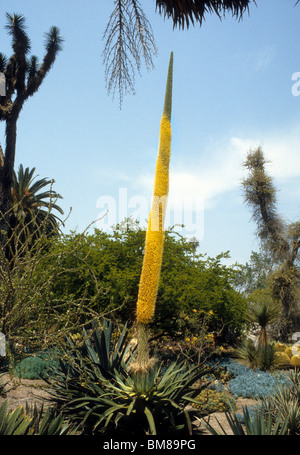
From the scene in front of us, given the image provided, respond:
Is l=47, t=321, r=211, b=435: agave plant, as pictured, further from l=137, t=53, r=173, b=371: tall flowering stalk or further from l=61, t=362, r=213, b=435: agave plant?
l=137, t=53, r=173, b=371: tall flowering stalk

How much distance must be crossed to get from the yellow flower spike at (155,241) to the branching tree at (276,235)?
20.9 metres

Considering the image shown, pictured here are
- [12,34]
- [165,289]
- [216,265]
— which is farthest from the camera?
[12,34]

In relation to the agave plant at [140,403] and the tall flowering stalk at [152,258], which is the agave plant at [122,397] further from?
the tall flowering stalk at [152,258]

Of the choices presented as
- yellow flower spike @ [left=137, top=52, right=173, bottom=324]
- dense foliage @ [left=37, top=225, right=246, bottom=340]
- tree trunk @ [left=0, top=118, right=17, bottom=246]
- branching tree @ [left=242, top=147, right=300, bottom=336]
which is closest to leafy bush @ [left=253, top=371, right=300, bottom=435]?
yellow flower spike @ [left=137, top=52, right=173, bottom=324]

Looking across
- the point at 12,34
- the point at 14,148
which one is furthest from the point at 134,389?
the point at 12,34

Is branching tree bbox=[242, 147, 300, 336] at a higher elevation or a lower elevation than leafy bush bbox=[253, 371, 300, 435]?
higher

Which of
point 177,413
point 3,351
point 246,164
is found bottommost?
point 177,413

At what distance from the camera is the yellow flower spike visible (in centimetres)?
609

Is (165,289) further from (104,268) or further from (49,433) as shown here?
(49,433)

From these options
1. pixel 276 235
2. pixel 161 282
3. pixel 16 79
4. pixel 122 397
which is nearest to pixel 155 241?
pixel 122 397

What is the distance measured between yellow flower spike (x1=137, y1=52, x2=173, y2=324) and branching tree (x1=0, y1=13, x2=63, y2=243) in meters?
12.6

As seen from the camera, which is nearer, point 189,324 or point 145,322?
point 145,322

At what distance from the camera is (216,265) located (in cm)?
1559

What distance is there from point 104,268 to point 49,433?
8.58 m
